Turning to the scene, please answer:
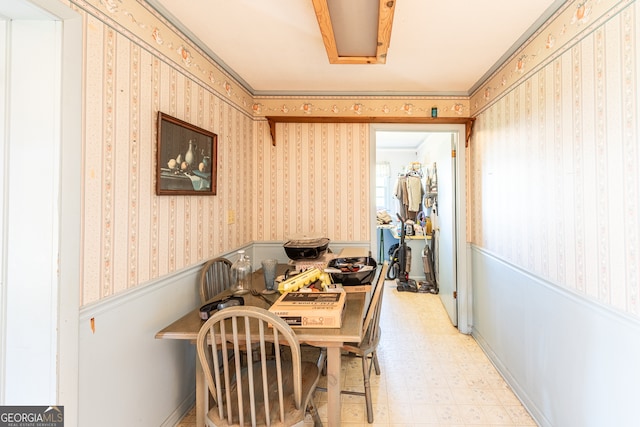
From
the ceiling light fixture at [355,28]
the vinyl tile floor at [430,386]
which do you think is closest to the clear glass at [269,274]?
the vinyl tile floor at [430,386]

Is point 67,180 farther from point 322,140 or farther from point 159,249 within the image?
point 322,140

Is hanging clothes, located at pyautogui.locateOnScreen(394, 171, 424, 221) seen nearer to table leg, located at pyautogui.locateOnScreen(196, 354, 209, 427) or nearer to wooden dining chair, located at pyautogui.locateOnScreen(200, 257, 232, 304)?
wooden dining chair, located at pyautogui.locateOnScreen(200, 257, 232, 304)

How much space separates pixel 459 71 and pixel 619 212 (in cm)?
173

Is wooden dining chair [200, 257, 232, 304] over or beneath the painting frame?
beneath

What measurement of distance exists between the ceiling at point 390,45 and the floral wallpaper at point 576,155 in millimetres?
248

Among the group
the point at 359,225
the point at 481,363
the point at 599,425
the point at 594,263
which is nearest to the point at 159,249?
the point at 359,225

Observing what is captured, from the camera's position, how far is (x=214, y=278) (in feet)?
6.97

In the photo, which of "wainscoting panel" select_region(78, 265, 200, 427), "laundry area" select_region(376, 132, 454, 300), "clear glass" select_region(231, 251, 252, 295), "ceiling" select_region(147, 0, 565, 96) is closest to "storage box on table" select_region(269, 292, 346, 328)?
"clear glass" select_region(231, 251, 252, 295)

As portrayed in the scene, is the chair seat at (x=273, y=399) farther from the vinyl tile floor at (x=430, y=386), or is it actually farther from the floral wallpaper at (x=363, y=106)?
the floral wallpaper at (x=363, y=106)

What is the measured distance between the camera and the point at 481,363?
96.0 inches

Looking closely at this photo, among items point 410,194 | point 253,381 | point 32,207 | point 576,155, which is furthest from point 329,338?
point 410,194

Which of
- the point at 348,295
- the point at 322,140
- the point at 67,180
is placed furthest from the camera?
the point at 322,140

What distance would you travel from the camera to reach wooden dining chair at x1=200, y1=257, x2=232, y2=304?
1.94m

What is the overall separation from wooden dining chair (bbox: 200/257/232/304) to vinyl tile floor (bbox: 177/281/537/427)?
29.2 inches
